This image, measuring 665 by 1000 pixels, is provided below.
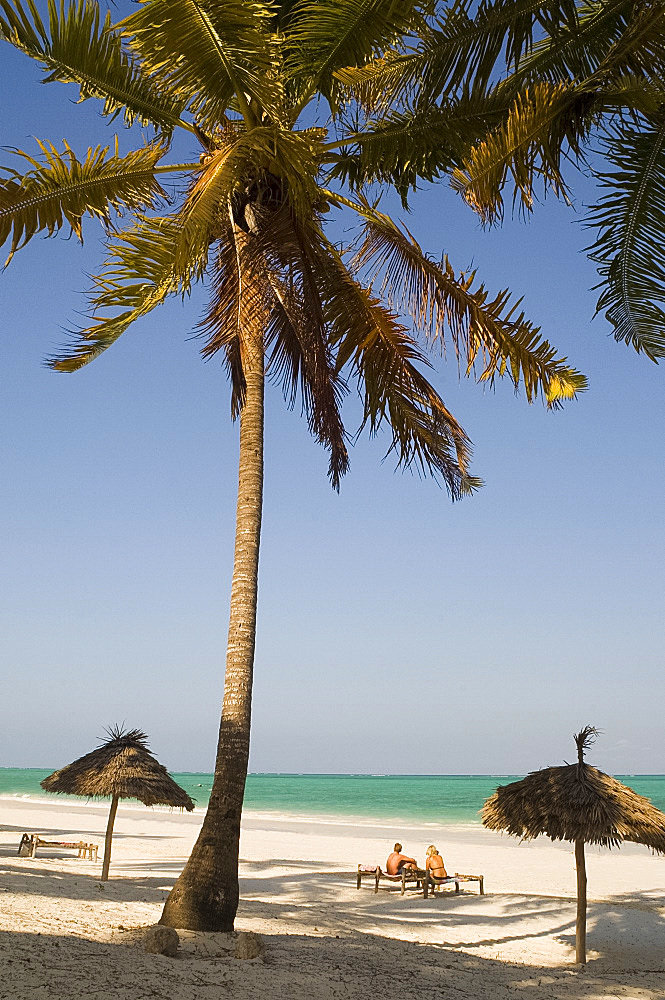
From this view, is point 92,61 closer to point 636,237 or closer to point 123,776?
point 636,237

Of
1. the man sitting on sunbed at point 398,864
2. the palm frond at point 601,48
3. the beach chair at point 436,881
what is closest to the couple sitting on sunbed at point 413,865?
the man sitting on sunbed at point 398,864

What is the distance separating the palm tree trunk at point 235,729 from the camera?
24.2ft

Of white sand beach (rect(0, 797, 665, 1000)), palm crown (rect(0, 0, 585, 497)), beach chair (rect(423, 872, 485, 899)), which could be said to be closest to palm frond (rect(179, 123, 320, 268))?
palm crown (rect(0, 0, 585, 497))

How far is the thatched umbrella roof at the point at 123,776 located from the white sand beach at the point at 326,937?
4.14 feet

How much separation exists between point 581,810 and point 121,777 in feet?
23.6

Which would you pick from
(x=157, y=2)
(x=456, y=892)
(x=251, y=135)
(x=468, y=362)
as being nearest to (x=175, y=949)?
(x=468, y=362)

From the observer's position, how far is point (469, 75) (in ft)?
20.8

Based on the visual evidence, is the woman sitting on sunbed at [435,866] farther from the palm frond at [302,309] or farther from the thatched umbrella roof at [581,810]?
the palm frond at [302,309]

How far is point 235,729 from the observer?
26.0 feet

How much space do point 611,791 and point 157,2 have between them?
9.48 meters

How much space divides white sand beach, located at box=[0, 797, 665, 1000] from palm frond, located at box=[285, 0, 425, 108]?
6.71 meters

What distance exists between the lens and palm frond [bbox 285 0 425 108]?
18.9ft

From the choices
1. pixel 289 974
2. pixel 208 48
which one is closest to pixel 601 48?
pixel 208 48

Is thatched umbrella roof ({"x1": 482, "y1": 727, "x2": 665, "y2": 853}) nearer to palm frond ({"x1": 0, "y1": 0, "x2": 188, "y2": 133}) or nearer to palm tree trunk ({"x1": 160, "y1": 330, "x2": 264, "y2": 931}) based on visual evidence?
palm tree trunk ({"x1": 160, "y1": 330, "x2": 264, "y2": 931})
